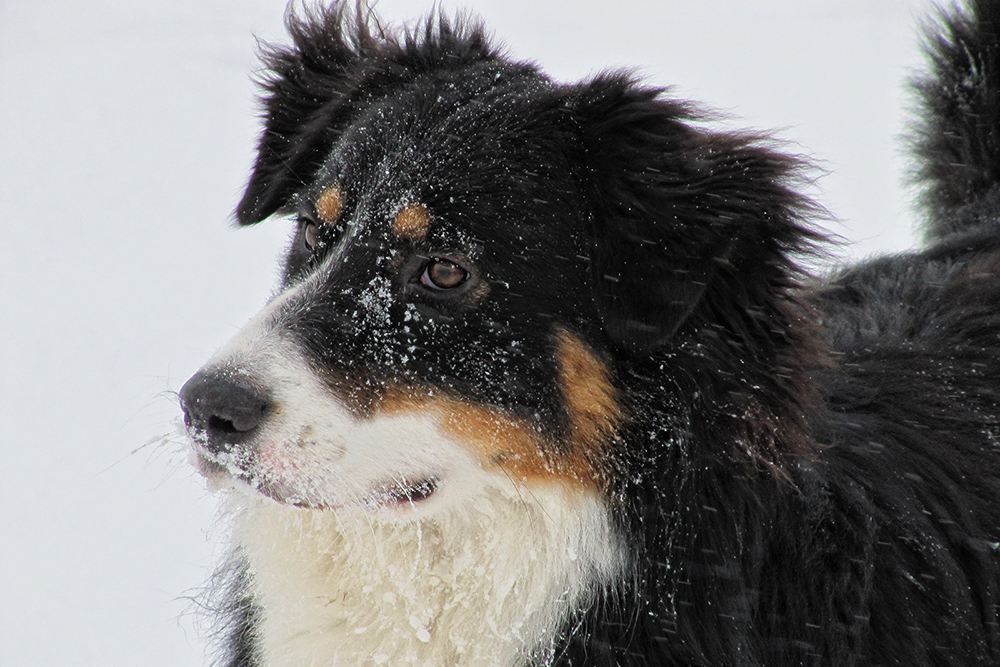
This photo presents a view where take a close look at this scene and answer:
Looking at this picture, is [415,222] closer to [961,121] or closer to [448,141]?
[448,141]

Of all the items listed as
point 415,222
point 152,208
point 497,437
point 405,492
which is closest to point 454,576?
point 405,492

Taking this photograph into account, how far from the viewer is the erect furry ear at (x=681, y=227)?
8.64 ft

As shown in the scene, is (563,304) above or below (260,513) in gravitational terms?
above

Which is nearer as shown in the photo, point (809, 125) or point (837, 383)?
point (837, 383)

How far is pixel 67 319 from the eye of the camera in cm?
636

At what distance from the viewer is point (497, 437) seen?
2.63m

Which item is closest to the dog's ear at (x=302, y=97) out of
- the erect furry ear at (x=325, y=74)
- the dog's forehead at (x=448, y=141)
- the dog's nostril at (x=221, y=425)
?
the erect furry ear at (x=325, y=74)

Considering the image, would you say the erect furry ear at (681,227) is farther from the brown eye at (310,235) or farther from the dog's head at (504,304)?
the brown eye at (310,235)

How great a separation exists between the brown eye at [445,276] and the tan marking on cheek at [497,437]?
31 cm

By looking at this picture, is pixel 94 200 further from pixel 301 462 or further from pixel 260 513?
pixel 301 462

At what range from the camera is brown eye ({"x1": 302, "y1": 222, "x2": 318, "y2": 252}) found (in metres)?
3.03

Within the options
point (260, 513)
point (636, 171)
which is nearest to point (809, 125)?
point (636, 171)

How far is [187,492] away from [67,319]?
71.3 inches

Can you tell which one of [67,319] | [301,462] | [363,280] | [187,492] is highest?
[363,280]
